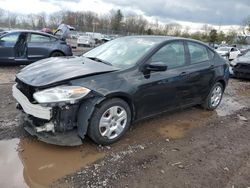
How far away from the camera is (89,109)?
394 centimetres

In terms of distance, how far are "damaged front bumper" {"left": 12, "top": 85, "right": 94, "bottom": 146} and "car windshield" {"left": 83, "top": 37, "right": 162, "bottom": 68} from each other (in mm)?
1128

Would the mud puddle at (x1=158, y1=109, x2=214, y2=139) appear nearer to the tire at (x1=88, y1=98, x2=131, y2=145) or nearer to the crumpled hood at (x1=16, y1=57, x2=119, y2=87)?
the tire at (x1=88, y1=98, x2=131, y2=145)

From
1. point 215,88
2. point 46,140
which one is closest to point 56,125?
point 46,140

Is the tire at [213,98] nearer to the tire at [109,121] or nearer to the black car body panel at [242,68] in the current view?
the tire at [109,121]

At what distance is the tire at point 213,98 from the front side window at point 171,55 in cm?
131

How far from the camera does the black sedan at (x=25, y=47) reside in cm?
1042

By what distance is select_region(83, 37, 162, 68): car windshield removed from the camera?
4738 mm

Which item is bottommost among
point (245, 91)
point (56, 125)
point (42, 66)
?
point (245, 91)

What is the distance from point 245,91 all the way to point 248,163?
5.81 meters

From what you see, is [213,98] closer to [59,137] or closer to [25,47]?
[59,137]

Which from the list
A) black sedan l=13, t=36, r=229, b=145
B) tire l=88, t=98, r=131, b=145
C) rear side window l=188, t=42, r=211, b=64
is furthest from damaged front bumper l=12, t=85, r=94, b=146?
rear side window l=188, t=42, r=211, b=64

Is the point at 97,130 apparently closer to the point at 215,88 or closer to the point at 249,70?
the point at 215,88

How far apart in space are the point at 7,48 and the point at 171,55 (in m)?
7.17

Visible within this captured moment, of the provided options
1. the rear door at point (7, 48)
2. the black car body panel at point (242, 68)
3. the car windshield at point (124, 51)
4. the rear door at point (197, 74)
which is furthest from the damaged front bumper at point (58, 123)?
the black car body panel at point (242, 68)
